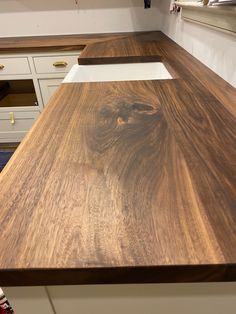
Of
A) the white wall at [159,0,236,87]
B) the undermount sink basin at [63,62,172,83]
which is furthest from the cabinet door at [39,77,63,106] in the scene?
the white wall at [159,0,236,87]

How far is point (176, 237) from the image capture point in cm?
29

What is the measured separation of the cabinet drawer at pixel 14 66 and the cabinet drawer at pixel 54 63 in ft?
0.26

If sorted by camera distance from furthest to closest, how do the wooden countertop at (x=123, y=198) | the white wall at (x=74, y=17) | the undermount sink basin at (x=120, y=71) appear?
the white wall at (x=74, y=17), the undermount sink basin at (x=120, y=71), the wooden countertop at (x=123, y=198)

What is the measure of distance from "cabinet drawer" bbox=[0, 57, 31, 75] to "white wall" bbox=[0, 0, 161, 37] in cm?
63

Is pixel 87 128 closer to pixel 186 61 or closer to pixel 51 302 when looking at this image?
pixel 51 302

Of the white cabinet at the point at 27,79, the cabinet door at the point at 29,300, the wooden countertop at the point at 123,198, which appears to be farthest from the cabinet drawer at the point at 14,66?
the cabinet door at the point at 29,300

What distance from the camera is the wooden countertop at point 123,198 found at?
0.89 feet

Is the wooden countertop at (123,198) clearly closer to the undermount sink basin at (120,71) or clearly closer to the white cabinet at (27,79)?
the undermount sink basin at (120,71)

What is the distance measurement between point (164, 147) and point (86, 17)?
2.20m

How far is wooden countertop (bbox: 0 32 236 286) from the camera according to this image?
0.89ft

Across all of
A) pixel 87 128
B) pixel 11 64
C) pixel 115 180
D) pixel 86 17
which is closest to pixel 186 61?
pixel 87 128

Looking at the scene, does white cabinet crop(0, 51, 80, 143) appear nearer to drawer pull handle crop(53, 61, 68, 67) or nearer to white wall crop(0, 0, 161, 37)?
drawer pull handle crop(53, 61, 68, 67)

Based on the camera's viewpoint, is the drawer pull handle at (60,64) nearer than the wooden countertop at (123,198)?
No

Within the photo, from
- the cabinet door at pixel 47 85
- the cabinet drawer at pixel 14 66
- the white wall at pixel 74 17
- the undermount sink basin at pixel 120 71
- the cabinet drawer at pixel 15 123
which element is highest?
the white wall at pixel 74 17
